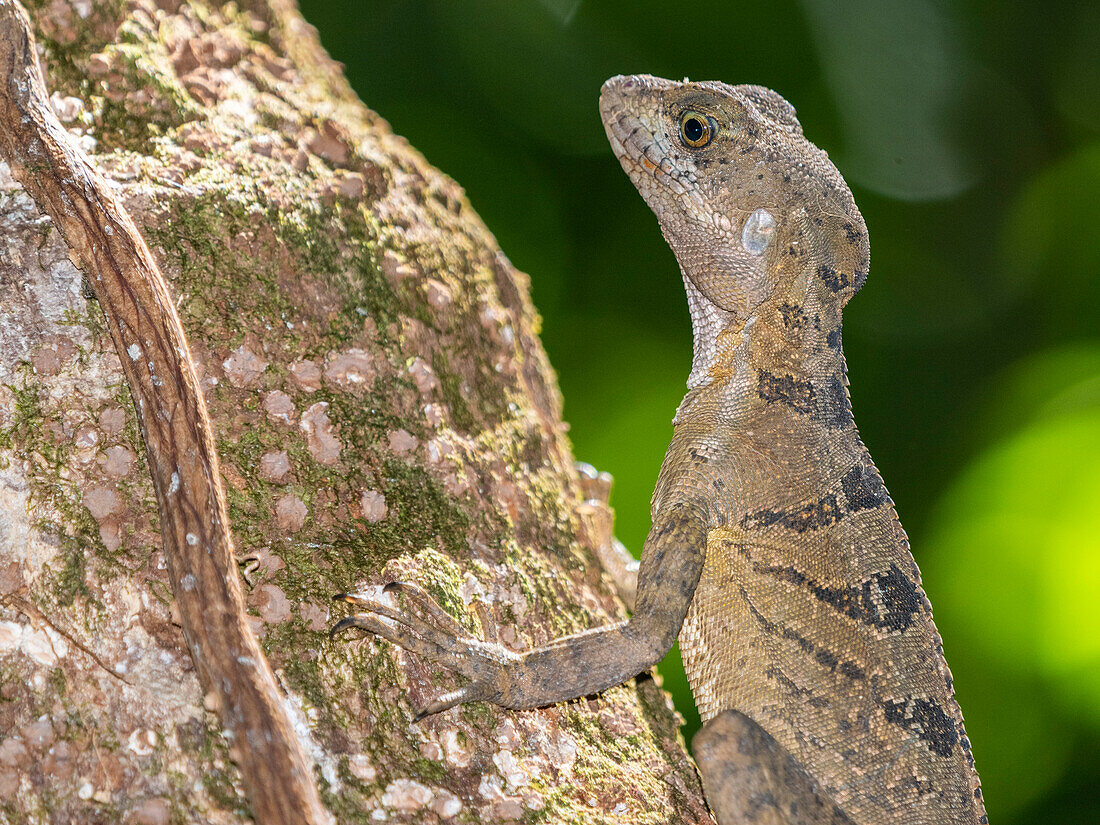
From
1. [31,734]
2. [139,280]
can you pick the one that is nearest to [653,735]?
[31,734]

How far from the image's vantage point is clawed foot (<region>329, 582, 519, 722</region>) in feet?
9.08

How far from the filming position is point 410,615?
286 centimetres

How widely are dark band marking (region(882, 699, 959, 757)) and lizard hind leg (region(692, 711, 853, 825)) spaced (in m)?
0.41

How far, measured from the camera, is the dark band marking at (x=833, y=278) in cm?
372

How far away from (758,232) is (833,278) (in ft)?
1.31

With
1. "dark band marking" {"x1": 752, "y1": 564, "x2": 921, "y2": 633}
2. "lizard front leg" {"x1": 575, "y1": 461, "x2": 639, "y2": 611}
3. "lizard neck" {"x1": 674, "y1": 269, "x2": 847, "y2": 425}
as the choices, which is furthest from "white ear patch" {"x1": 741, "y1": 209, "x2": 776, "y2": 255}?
"lizard front leg" {"x1": 575, "y1": 461, "x2": 639, "y2": 611}

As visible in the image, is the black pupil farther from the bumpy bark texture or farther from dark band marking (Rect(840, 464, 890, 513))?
dark band marking (Rect(840, 464, 890, 513))

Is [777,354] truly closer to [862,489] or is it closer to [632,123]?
[862,489]

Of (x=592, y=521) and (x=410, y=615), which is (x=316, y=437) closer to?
(x=410, y=615)

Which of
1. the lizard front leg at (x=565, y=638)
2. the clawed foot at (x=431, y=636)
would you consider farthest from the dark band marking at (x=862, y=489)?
the clawed foot at (x=431, y=636)

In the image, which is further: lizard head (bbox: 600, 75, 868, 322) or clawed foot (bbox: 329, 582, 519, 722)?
lizard head (bbox: 600, 75, 868, 322)

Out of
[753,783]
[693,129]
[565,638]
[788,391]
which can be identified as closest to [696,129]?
[693,129]

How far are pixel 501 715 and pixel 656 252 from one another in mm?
7530

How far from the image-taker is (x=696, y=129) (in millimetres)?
3787
